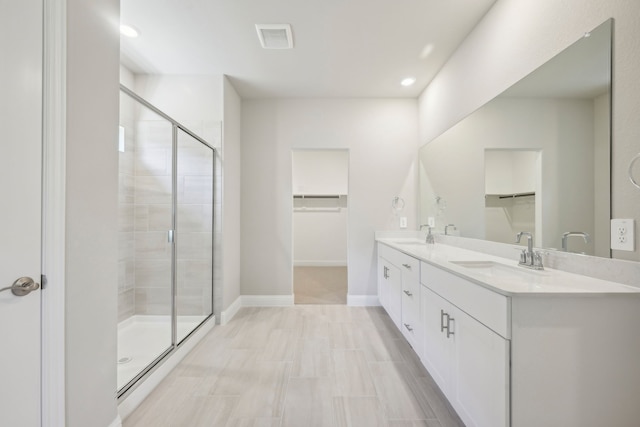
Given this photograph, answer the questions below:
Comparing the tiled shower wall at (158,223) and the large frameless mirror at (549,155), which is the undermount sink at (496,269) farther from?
the tiled shower wall at (158,223)

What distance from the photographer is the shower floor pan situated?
196 cm

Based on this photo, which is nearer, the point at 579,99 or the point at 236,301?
the point at 579,99

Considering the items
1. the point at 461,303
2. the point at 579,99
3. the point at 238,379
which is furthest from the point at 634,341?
the point at 238,379

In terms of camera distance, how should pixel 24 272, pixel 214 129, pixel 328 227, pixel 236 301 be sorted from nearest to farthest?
pixel 24 272 < pixel 214 129 < pixel 236 301 < pixel 328 227

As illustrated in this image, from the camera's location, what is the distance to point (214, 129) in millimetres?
2885

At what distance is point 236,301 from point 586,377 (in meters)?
3.03

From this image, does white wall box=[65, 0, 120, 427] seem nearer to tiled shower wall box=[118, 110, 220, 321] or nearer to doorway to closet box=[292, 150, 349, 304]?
tiled shower wall box=[118, 110, 220, 321]

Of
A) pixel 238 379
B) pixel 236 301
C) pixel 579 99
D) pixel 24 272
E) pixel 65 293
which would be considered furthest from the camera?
pixel 236 301

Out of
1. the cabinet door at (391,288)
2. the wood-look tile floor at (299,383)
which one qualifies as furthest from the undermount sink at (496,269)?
the wood-look tile floor at (299,383)

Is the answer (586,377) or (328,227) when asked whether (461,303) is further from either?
(328,227)

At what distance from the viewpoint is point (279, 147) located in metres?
3.47

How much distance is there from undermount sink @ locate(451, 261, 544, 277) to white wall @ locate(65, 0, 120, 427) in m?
1.85

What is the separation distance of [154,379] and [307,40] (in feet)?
9.18

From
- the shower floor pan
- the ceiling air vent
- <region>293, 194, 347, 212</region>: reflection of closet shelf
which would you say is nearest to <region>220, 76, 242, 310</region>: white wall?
the shower floor pan
